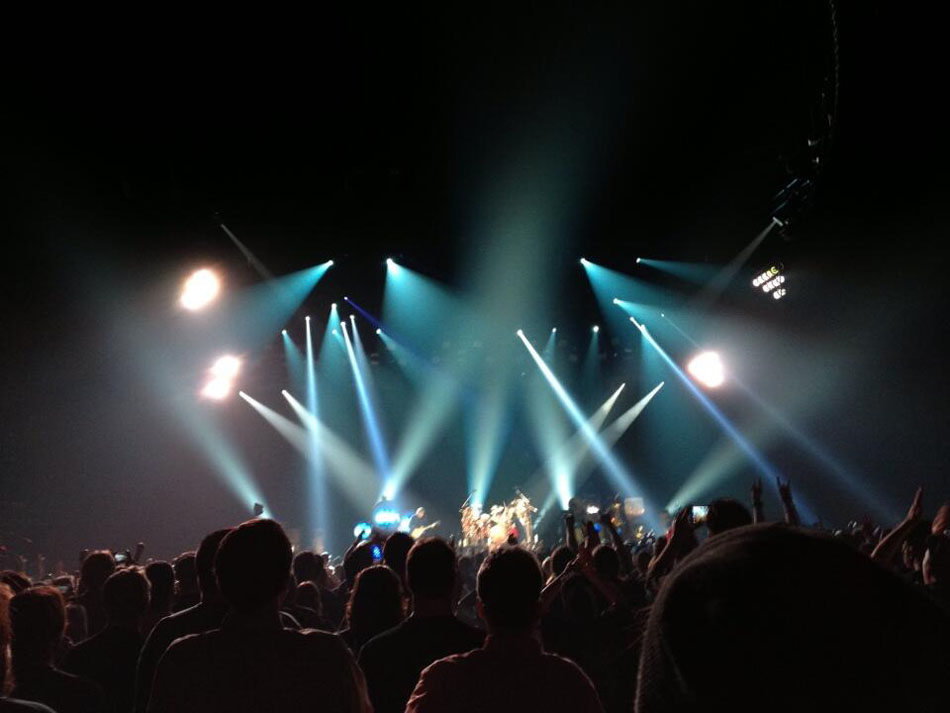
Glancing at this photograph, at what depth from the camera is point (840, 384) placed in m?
15.2

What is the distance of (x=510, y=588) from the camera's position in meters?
2.30

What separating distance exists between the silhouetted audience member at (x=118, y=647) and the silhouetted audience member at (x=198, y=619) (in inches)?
16.5

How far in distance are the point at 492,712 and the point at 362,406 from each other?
22.5 meters

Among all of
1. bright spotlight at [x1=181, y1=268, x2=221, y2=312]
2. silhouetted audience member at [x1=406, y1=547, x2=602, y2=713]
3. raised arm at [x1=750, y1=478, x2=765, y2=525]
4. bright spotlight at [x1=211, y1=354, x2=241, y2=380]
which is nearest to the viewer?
silhouetted audience member at [x1=406, y1=547, x2=602, y2=713]

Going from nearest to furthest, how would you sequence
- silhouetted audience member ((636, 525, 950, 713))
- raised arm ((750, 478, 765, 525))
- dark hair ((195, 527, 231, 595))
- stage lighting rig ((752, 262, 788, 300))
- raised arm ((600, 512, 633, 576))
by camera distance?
silhouetted audience member ((636, 525, 950, 713))
dark hair ((195, 527, 231, 595))
raised arm ((750, 478, 765, 525))
raised arm ((600, 512, 633, 576))
stage lighting rig ((752, 262, 788, 300))

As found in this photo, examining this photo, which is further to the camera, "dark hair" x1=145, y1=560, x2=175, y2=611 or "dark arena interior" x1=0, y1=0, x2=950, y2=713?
"dark hair" x1=145, y1=560, x2=175, y2=611

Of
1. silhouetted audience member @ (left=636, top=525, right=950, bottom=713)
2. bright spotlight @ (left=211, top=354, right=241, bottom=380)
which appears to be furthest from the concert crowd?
bright spotlight @ (left=211, top=354, right=241, bottom=380)

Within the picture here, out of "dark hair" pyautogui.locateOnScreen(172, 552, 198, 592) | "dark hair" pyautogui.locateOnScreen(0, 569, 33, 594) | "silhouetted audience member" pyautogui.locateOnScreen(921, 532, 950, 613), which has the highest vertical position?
"dark hair" pyautogui.locateOnScreen(0, 569, 33, 594)

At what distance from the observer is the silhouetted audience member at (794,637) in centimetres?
58

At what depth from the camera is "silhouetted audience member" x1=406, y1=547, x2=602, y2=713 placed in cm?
200

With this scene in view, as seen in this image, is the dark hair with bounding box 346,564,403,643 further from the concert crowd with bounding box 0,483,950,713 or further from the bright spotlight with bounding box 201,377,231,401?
the bright spotlight with bounding box 201,377,231,401

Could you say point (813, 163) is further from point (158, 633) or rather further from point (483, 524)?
point (483, 524)

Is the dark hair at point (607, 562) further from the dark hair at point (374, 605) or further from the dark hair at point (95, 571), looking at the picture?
the dark hair at point (95, 571)

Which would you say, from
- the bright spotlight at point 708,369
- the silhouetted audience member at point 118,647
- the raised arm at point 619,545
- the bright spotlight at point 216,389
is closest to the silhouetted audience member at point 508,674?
the silhouetted audience member at point 118,647
